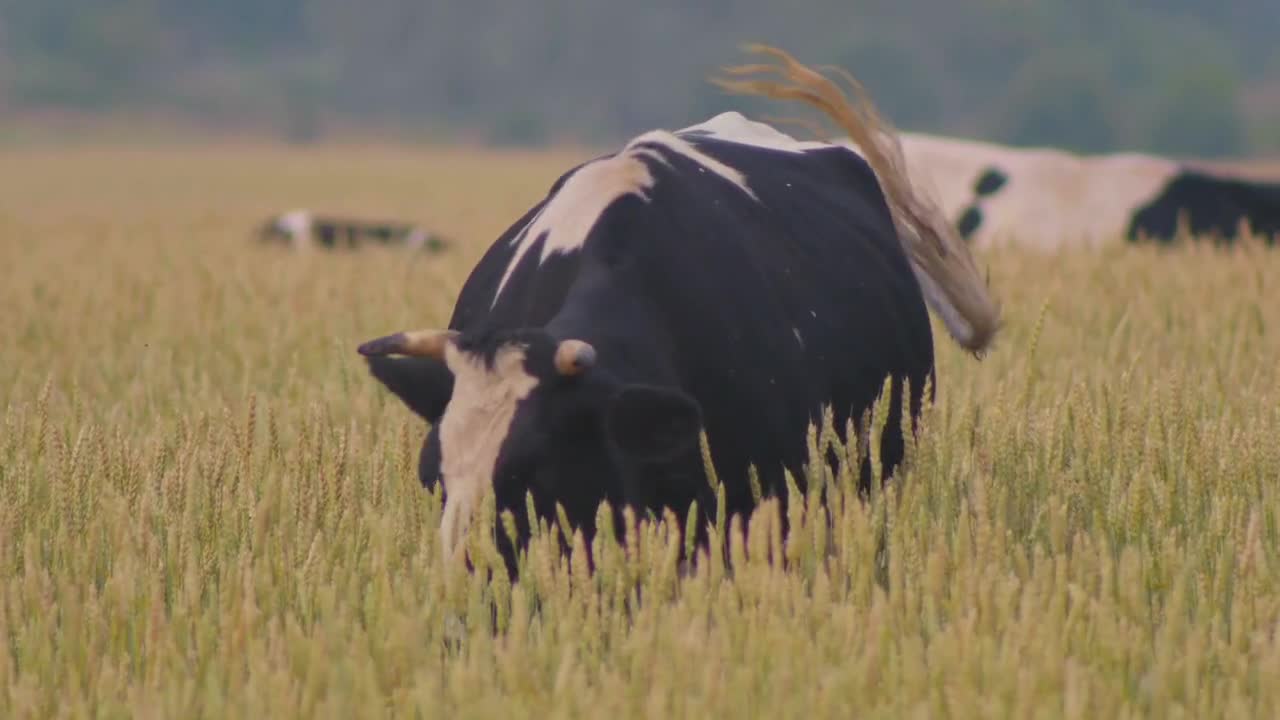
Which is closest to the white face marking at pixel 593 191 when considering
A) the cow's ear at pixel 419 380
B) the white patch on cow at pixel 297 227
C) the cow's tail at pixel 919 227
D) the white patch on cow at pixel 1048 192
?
the cow's ear at pixel 419 380

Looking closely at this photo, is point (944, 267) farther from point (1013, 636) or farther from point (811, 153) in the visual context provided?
point (1013, 636)

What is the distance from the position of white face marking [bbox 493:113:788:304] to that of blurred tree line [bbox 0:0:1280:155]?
103 m

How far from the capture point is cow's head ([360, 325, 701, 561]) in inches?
121

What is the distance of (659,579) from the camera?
2846 millimetres

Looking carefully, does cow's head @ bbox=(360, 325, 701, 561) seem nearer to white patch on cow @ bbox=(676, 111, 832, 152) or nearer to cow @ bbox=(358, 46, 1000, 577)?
cow @ bbox=(358, 46, 1000, 577)

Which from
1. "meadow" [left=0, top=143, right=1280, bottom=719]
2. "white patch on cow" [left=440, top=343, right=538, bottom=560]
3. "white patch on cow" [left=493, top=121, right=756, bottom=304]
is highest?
"white patch on cow" [left=493, top=121, right=756, bottom=304]

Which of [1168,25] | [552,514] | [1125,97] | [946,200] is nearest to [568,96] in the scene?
[1125,97]

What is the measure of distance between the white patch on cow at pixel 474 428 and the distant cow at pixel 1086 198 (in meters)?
8.54

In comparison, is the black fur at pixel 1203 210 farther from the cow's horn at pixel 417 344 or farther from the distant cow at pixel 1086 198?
the cow's horn at pixel 417 344

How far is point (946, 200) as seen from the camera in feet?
38.8

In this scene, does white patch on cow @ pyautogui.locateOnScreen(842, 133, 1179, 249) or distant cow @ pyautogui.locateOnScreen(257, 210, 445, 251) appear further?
distant cow @ pyautogui.locateOnScreen(257, 210, 445, 251)

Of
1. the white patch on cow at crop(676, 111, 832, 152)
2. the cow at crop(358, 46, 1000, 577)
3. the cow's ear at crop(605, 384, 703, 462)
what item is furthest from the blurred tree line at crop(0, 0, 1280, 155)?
the cow's ear at crop(605, 384, 703, 462)

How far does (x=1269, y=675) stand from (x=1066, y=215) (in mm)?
9257

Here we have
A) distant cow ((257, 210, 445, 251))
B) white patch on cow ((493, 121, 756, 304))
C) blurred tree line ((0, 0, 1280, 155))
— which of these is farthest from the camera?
blurred tree line ((0, 0, 1280, 155))
